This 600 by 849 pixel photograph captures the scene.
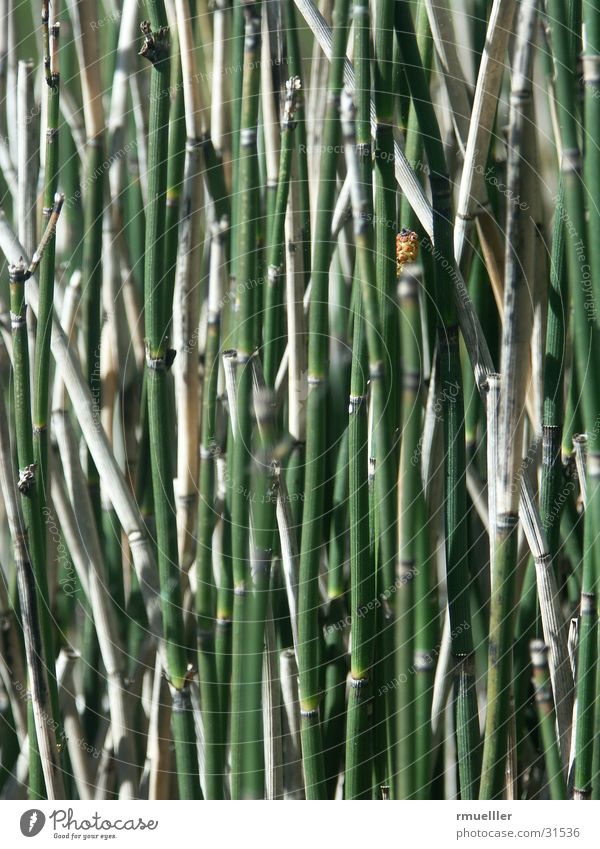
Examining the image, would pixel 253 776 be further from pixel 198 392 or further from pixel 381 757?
pixel 198 392

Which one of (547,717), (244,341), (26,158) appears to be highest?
(26,158)

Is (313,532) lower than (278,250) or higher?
lower

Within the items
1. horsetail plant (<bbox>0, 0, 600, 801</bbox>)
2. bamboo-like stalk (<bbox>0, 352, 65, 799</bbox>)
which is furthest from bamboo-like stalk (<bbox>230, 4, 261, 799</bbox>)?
bamboo-like stalk (<bbox>0, 352, 65, 799</bbox>)

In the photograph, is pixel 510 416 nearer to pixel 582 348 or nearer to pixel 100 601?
pixel 582 348

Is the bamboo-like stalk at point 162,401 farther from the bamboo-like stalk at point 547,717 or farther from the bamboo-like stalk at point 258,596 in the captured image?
the bamboo-like stalk at point 547,717

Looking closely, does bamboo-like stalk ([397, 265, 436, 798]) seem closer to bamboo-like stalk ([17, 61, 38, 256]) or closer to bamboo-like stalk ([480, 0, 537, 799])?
bamboo-like stalk ([480, 0, 537, 799])

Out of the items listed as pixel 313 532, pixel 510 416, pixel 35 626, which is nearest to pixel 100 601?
pixel 35 626
